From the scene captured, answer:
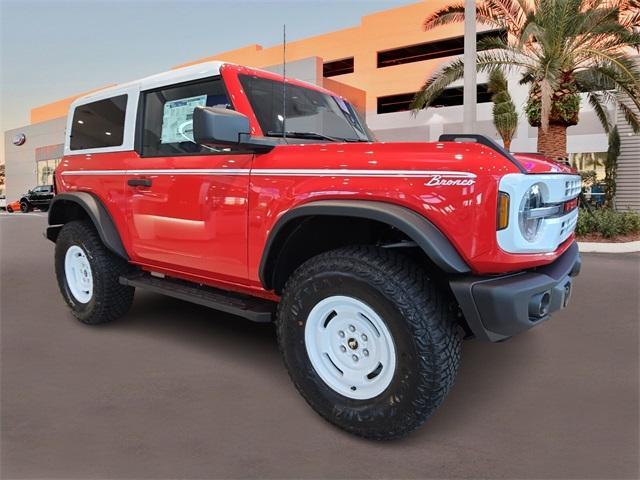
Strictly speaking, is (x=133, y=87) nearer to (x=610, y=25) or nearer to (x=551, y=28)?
(x=551, y=28)

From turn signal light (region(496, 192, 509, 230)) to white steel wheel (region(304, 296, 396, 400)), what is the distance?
0.73 metres

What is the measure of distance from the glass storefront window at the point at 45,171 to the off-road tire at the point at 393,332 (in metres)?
49.8

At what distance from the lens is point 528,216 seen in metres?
2.40

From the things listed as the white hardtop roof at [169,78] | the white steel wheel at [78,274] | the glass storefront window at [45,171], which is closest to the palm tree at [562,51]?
the white hardtop roof at [169,78]

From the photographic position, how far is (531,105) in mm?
12977

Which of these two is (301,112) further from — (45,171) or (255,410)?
(45,171)

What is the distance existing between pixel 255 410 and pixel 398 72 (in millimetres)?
32550

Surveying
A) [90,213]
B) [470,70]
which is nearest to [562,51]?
[470,70]

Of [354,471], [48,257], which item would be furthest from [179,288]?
[48,257]

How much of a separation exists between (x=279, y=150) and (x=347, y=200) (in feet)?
2.00

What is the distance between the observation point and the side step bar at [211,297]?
3.12 meters

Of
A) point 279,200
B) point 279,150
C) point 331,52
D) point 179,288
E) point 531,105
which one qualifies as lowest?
point 179,288

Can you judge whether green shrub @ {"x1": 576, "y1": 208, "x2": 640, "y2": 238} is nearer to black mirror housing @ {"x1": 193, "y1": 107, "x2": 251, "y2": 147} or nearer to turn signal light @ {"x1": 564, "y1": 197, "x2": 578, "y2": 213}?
turn signal light @ {"x1": 564, "y1": 197, "x2": 578, "y2": 213}

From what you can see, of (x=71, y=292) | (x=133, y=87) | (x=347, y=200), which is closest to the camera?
(x=347, y=200)
